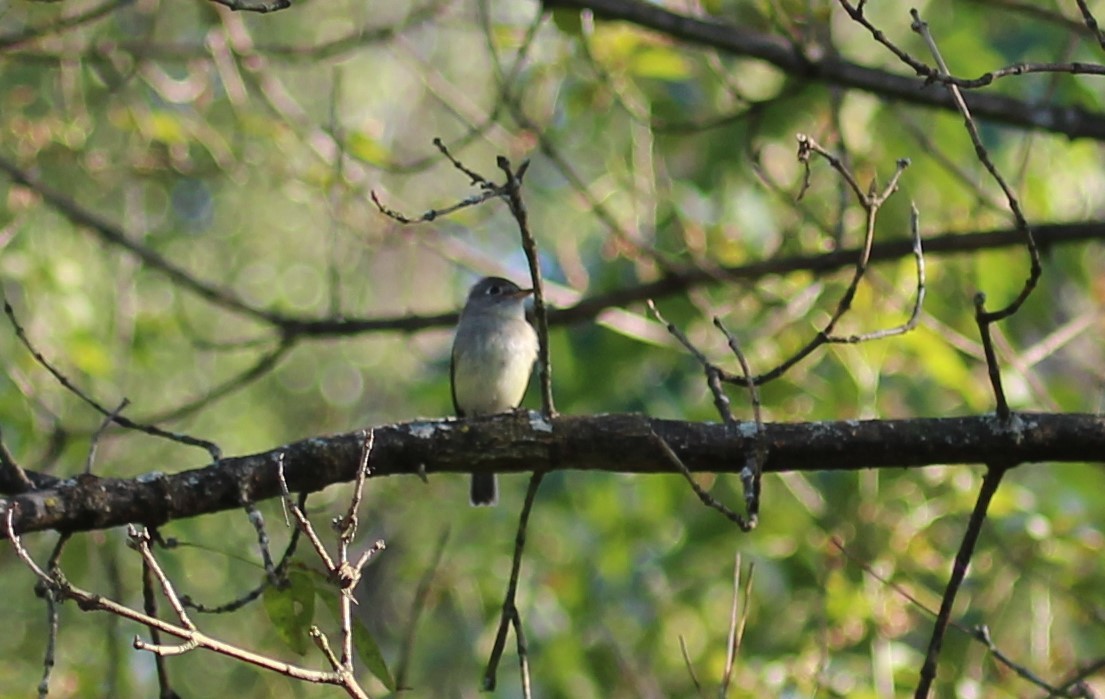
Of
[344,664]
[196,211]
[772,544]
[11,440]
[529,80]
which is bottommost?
[344,664]

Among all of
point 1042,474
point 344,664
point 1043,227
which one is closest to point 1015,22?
point 1042,474

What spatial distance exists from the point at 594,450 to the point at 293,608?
0.85 meters

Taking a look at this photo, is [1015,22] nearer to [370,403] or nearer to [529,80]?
[529,80]

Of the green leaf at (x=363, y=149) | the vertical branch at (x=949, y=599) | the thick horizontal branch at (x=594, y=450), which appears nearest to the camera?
the vertical branch at (x=949, y=599)

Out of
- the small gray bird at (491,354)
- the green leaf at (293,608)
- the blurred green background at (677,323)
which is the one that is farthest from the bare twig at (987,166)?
the small gray bird at (491,354)

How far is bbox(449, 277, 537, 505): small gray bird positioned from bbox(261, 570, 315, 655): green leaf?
378 cm

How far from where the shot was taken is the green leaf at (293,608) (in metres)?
2.91

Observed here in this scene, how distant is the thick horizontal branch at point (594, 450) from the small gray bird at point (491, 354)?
329cm

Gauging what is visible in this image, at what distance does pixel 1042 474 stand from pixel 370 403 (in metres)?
6.51

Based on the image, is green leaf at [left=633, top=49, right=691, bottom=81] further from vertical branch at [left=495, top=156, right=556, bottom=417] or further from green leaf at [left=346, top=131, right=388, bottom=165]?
vertical branch at [left=495, top=156, right=556, bottom=417]

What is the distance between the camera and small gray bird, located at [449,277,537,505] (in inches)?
266

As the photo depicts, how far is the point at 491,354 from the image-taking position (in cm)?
674

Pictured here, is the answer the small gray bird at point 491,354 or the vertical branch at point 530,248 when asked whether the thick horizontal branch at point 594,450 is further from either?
the small gray bird at point 491,354

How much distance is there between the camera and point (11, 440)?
5.40 metres
